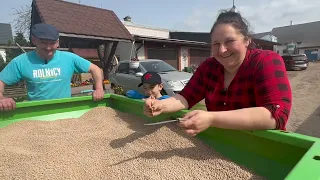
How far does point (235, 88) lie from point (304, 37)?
5538 cm

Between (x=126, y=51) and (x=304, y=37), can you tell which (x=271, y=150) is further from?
(x=304, y=37)

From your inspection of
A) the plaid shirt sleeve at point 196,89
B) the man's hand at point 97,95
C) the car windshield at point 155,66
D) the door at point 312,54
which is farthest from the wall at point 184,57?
the door at point 312,54

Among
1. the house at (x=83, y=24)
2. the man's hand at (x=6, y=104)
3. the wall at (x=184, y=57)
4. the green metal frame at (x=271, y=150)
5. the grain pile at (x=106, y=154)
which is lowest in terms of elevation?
the grain pile at (x=106, y=154)

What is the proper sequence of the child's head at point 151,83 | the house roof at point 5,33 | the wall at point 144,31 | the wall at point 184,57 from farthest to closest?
the house roof at point 5,33
the wall at point 144,31
the wall at point 184,57
the child's head at point 151,83

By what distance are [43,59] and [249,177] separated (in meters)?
2.37

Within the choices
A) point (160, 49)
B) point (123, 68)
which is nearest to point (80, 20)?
point (123, 68)

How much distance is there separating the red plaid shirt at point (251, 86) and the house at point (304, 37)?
46279 millimetres

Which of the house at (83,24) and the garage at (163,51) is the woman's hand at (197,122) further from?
the garage at (163,51)

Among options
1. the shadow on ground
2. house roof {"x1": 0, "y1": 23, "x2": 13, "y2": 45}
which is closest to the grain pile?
the shadow on ground

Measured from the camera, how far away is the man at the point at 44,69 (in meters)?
2.40

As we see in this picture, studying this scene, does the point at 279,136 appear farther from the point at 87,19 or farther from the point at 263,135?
the point at 87,19

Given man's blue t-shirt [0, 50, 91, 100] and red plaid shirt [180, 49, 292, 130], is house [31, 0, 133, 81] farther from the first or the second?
red plaid shirt [180, 49, 292, 130]

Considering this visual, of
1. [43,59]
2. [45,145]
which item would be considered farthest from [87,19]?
[45,145]

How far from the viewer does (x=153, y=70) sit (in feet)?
24.1
